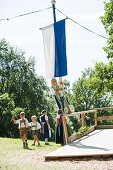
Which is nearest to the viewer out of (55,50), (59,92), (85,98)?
(55,50)

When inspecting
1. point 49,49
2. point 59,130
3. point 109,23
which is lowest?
point 59,130

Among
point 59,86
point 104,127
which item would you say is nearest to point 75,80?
point 104,127

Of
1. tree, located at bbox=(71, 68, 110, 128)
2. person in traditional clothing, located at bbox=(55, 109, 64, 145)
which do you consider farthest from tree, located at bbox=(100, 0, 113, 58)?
tree, located at bbox=(71, 68, 110, 128)

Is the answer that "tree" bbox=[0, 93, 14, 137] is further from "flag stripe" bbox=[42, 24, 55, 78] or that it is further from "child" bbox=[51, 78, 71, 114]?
"flag stripe" bbox=[42, 24, 55, 78]

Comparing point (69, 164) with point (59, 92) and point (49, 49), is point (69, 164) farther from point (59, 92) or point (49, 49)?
point (49, 49)

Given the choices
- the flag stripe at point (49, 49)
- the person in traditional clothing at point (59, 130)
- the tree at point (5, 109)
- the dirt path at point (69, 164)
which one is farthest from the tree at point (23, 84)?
the dirt path at point (69, 164)

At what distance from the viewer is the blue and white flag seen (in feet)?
26.9

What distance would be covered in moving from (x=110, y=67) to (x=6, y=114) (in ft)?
47.2

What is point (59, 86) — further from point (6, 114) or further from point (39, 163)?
point (6, 114)

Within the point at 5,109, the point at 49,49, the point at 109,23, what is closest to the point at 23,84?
the point at 5,109

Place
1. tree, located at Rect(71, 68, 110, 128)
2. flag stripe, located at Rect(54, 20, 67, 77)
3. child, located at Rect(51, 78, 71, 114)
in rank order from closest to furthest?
flag stripe, located at Rect(54, 20, 67, 77) → child, located at Rect(51, 78, 71, 114) → tree, located at Rect(71, 68, 110, 128)

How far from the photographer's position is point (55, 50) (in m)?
8.22

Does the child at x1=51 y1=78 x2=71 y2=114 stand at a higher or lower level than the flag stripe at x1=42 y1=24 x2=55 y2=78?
lower

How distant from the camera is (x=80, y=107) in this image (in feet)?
165
